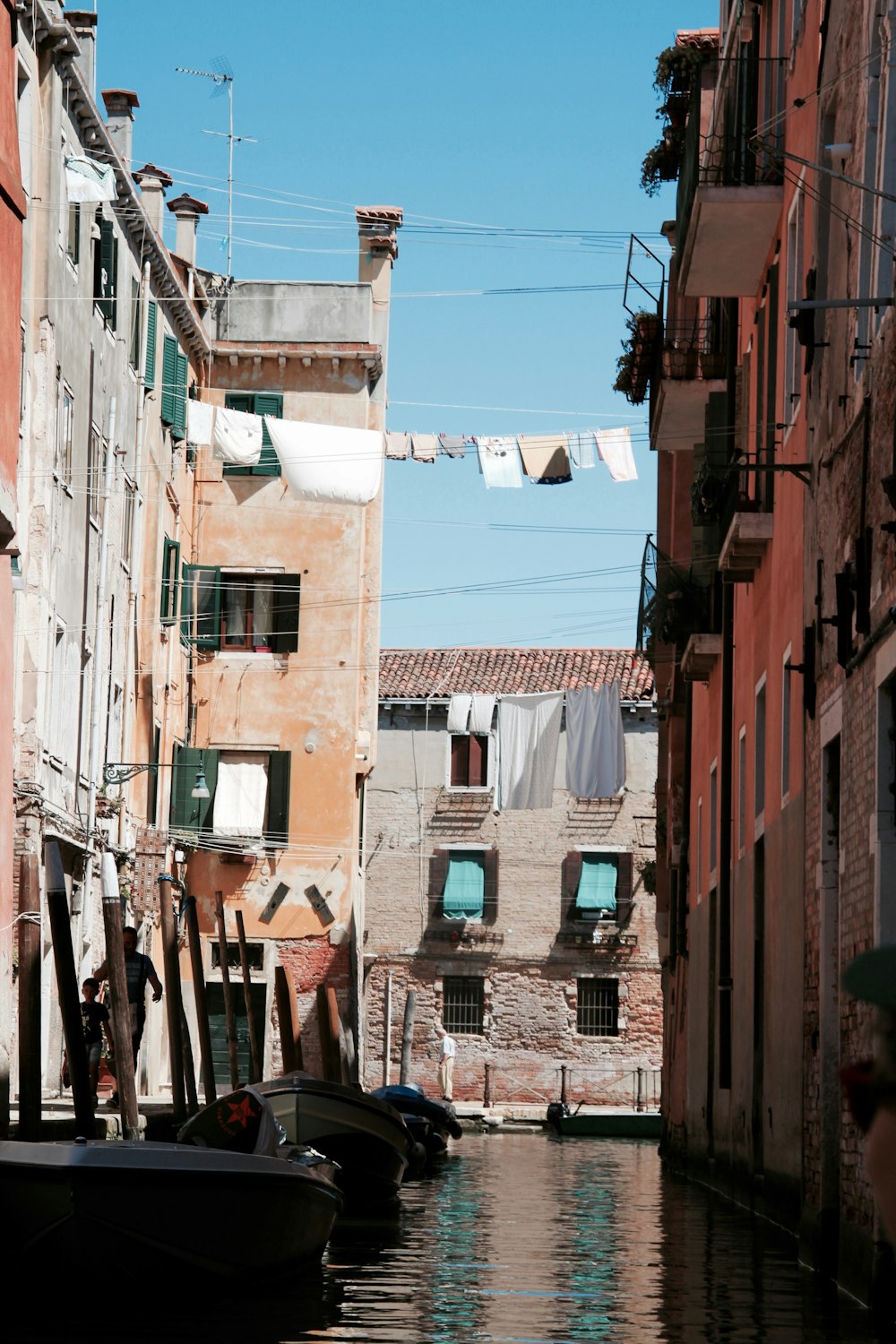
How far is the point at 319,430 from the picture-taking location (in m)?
35.0

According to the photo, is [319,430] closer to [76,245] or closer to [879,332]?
[76,245]

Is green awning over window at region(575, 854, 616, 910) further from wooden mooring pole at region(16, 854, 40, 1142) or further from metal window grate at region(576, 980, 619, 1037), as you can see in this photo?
wooden mooring pole at region(16, 854, 40, 1142)

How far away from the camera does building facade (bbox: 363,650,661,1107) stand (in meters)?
45.0

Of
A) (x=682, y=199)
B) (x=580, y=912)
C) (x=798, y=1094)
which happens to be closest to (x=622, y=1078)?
(x=580, y=912)

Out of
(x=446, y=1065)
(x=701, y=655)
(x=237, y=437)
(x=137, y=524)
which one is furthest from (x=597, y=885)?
(x=701, y=655)

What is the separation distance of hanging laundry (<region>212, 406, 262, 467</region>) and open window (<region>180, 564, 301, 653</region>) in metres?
2.33

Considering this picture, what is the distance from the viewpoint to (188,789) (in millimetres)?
36062

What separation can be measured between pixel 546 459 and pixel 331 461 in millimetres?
4630

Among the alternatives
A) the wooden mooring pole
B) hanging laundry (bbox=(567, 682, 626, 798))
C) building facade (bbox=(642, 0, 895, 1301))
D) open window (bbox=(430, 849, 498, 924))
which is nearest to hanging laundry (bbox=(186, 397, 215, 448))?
hanging laundry (bbox=(567, 682, 626, 798))

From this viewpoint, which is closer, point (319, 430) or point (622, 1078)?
point (319, 430)

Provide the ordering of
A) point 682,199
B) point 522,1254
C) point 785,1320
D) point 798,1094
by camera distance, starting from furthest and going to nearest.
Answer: point 682,199 < point 522,1254 < point 798,1094 < point 785,1320

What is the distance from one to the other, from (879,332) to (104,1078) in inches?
807

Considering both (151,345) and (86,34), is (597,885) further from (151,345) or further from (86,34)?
(86,34)

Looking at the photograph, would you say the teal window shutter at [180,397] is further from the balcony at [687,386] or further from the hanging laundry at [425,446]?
the balcony at [687,386]
